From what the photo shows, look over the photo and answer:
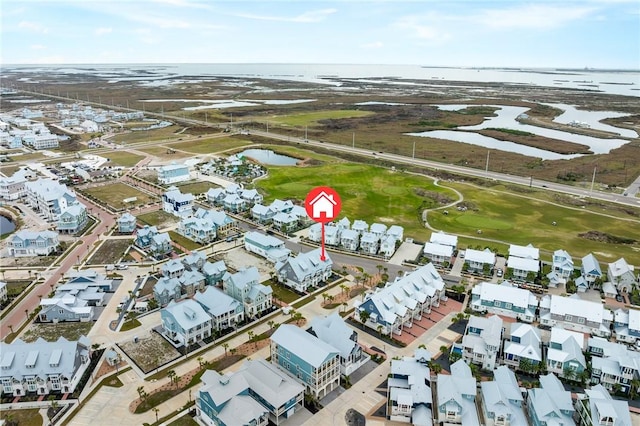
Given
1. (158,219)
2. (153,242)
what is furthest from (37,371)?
(158,219)

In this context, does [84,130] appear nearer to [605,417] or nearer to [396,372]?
[396,372]

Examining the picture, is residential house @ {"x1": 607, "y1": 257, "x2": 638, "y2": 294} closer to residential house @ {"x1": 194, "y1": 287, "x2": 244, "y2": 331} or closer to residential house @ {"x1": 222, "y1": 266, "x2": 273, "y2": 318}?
residential house @ {"x1": 222, "y1": 266, "x2": 273, "y2": 318}

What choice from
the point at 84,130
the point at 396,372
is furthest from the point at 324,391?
the point at 84,130

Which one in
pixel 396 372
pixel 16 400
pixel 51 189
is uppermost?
pixel 51 189

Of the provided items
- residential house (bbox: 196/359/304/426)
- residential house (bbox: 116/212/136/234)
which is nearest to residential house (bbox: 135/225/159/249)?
residential house (bbox: 116/212/136/234)

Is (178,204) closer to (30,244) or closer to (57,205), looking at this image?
(57,205)

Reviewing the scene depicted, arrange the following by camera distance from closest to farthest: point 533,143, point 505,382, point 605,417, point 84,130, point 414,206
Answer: point 605,417 < point 505,382 < point 414,206 < point 533,143 < point 84,130

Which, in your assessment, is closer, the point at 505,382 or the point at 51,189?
the point at 505,382
